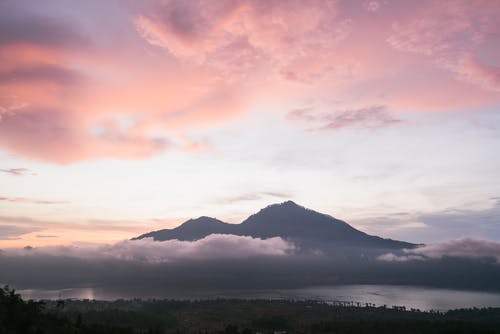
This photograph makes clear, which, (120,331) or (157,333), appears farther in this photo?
(157,333)

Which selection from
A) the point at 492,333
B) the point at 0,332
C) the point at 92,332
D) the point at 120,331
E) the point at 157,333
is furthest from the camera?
the point at 492,333

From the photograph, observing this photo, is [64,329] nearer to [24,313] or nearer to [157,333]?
[24,313]

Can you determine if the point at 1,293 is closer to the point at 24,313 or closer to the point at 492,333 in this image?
the point at 24,313

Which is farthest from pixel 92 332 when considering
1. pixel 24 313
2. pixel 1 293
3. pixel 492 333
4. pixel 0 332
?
pixel 492 333

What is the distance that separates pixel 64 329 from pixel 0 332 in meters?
31.5

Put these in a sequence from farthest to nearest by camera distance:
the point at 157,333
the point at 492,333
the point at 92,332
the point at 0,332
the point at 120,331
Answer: the point at 492,333 < the point at 157,333 < the point at 120,331 < the point at 92,332 < the point at 0,332

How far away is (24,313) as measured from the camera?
121 meters

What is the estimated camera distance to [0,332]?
95.0 metres

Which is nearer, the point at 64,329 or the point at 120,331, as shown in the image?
the point at 64,329

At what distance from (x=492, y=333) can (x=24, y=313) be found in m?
194

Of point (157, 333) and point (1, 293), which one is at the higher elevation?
point (1, 293)

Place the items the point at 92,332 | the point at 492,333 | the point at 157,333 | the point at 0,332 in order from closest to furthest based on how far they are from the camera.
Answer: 1. the point at 0,332
2. the point at 92,332
3. the point at 157,333
4. the point at 492,333

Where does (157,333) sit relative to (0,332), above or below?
below

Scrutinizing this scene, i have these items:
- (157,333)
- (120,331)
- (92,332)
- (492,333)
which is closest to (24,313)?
(92,332)
